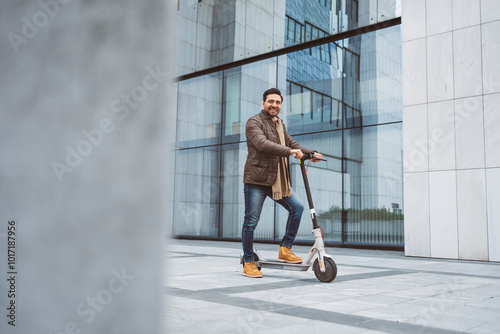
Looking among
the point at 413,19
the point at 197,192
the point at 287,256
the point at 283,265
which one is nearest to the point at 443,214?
the point at 413,19

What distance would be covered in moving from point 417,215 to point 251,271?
462cm

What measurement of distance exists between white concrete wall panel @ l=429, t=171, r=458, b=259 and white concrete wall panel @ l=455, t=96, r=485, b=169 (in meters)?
0.34

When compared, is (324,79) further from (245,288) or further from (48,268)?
(48,268)

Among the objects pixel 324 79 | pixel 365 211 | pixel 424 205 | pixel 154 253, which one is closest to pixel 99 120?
pixel 154 253

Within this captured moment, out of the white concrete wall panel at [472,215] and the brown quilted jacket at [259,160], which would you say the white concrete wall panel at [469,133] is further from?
the brown quilted jacket at [259,160]

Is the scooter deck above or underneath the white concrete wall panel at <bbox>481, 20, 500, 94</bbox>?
underneath

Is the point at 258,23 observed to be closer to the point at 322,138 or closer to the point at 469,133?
the point at 322,138

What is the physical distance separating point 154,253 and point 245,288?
399cm

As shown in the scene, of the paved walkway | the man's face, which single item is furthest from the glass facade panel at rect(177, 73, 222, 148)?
the paved walkway

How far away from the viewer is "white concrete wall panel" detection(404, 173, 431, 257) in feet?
28.4

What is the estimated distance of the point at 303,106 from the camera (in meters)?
12.3

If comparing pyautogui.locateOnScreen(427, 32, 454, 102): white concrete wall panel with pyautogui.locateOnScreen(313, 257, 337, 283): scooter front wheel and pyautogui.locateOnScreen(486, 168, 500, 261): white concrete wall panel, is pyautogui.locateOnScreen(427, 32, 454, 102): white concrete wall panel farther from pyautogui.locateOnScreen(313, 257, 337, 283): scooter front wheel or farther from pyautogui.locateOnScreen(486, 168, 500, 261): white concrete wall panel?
pyautogui.locateOnScreen(313, 257, 337, 283): scooter front wheel

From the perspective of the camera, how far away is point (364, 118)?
11.0m

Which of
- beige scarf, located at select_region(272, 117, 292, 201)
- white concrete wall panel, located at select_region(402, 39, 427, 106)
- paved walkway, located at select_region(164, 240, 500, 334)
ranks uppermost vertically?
white concrete wall panel, located at select_region(402, 39, 427, 106)
